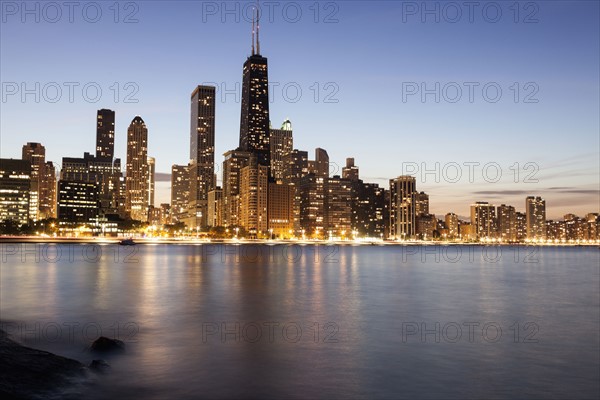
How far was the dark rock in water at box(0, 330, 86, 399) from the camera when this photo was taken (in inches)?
695

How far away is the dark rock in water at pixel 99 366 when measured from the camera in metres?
22.1

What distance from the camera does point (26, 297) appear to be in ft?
163

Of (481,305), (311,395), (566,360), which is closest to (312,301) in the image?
(481,305)

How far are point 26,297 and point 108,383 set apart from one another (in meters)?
34.9

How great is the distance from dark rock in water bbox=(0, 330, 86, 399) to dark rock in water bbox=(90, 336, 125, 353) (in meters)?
3.18

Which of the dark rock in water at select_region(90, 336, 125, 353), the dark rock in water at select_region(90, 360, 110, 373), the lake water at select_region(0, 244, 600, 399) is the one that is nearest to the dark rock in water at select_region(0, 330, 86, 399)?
the dark rock in water at select_region(90, 360, 110, 373)

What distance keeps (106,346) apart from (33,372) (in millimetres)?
6442

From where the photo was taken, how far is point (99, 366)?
883 inches

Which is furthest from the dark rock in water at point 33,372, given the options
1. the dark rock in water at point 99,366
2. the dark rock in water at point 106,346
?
the dark rock in water at point 106,346

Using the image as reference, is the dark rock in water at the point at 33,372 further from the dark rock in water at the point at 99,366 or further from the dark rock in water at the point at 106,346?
the dark rock in water at the point at 106,346

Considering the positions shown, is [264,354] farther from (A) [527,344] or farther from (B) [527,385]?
(A) [527,344]

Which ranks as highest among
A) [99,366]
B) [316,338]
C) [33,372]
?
[33,372]

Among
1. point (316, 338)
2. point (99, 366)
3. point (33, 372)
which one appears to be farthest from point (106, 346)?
point (316, 338)

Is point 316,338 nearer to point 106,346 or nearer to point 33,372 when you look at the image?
point 106,346
